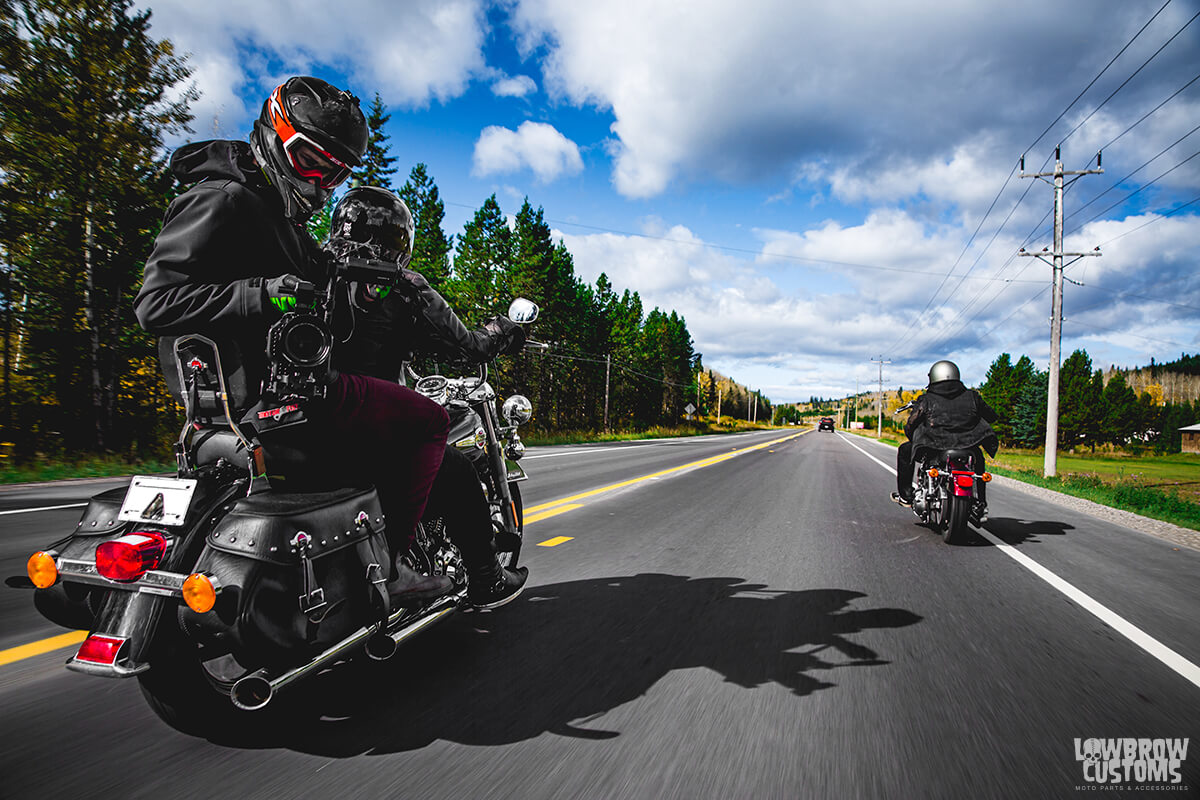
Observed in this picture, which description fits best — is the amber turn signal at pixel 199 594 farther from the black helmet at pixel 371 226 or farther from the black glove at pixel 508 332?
the black glove at pixel 508 332

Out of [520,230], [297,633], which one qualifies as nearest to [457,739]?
[297,633]

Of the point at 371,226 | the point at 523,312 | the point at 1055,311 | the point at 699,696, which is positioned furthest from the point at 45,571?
the point at 1055,311

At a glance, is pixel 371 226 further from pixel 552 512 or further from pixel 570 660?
pixel 552 512

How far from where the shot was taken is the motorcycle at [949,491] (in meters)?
6.54

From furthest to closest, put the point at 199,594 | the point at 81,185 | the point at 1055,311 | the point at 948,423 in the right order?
1. the point at 1055,311
2. the point at 81,185
3. the point at 948,423
4. the point at 199,594

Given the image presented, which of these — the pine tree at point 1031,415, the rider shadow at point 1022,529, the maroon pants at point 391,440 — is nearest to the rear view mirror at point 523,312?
the maroon pants at point 391,440

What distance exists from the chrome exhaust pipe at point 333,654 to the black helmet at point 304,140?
149 cm

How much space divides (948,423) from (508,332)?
635 centimetres

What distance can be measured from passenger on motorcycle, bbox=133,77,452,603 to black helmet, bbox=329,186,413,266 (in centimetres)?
27

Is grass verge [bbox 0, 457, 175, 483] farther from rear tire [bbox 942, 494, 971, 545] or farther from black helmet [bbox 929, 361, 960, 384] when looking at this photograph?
black helmet [bbox 929, 361, 960, 384]

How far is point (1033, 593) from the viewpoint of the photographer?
4555mm

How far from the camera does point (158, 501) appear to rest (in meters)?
1.77

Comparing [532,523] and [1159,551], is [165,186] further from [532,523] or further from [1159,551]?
[1159,551]

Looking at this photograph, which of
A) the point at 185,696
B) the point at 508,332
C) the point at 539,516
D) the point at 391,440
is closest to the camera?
the point at 185,696
